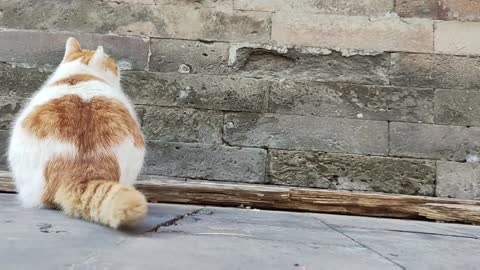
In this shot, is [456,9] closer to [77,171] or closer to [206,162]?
[206,162]

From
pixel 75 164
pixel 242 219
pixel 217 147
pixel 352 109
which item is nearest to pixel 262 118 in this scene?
pixel 217 147

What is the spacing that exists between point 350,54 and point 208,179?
162 centimetres

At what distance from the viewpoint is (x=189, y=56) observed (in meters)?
4.42

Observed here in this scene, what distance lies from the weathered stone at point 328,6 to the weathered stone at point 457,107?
2.97 ft

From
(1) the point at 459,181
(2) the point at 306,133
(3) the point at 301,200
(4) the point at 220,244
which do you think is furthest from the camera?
(2) the point at 306,133

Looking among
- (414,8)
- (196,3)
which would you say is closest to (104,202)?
(196,3)

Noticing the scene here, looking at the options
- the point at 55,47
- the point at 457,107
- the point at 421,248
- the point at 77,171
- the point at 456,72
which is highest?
the point at 55,47

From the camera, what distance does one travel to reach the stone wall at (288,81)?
4219mm

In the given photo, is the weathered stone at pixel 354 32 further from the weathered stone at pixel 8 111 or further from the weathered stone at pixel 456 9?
the weathered stone at pixel 8 111

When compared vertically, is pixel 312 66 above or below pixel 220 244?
above

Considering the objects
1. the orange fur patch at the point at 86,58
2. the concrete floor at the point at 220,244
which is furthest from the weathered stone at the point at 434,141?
the orange fur patch at the point at 86,58

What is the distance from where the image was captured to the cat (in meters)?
2.28

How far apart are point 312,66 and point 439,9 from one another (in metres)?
1.21

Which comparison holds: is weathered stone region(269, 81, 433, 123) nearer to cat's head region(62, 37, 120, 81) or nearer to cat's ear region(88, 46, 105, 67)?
cat's head region(62, 37, 120, 81)
